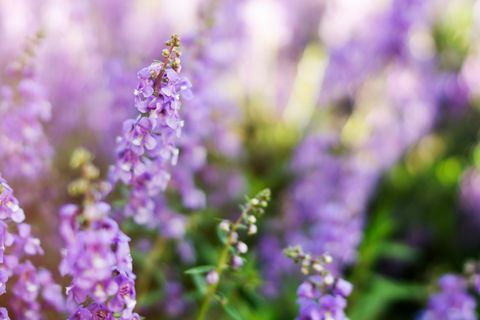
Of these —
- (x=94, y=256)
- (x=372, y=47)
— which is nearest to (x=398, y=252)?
(x=372, y=47)

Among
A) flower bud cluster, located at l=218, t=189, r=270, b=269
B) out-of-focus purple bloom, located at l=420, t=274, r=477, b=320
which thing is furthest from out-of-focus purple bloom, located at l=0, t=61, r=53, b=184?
out-of-focus purple bloom, located at l=420, t=274, r=477, b=320

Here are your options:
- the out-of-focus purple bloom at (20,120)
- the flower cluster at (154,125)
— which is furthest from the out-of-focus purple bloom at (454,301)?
the out-of-focus purple bloom at (20,120)

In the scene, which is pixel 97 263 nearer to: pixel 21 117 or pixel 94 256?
pixel 94 256

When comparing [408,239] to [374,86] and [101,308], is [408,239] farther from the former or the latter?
[101,308]

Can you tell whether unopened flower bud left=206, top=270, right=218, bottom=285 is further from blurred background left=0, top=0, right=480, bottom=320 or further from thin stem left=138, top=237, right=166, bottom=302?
thin stem left=138, top=237, right=166, bottom=302

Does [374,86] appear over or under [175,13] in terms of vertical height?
under

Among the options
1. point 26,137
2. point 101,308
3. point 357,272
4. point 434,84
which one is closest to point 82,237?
point 101,308

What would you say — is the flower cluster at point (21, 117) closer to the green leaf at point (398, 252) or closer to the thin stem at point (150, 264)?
the thin stem at point (150, 264)
